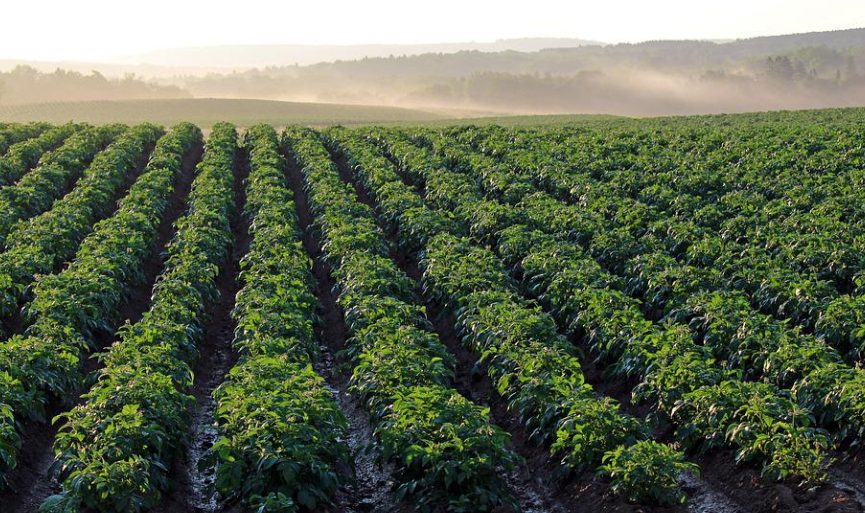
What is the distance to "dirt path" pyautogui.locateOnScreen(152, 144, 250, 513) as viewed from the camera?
10094 millimetres

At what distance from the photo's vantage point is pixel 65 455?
347 inches

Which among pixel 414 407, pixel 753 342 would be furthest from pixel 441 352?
pixel 753 342

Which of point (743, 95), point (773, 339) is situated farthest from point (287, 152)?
point (743, 95)

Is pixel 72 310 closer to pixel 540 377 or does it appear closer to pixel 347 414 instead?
pixel 347 414

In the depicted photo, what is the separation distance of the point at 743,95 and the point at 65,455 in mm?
164866

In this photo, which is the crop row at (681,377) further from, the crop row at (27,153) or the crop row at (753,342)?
the crop row at (27,153)

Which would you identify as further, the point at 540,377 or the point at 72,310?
the point at 72,310

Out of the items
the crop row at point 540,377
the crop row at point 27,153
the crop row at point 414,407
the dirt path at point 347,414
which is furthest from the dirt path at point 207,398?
the crop row at point 27,153

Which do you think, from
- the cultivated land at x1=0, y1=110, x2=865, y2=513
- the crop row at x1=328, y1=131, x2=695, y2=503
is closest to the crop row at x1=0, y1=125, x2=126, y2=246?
the cultivated land at x1=0, y1=110, x2=865, y2=513

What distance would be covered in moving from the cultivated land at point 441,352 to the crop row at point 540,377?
1.6 inches

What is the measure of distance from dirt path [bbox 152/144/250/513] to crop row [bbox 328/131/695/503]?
142 inches

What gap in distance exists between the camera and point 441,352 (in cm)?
1195

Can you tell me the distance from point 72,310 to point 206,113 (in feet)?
262

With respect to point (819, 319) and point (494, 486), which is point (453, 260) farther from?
point (494, 486)
